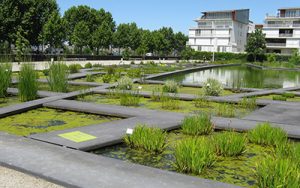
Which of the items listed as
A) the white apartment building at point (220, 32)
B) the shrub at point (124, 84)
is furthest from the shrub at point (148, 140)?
the white apartment building at point (220, 32)

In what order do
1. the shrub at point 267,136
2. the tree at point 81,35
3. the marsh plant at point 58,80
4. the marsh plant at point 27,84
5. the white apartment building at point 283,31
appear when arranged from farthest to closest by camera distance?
the white apartment building at point 283,31, the tree at point 81,35, the marsh plant at point 58,80, the marsh plant at point 27,84, the shrub at point 267,136

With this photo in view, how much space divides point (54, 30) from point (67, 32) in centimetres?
1177

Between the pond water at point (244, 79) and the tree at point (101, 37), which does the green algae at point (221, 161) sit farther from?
the tree at point (101, 37)

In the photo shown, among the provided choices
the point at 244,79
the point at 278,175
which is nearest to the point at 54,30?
the point at 244,79

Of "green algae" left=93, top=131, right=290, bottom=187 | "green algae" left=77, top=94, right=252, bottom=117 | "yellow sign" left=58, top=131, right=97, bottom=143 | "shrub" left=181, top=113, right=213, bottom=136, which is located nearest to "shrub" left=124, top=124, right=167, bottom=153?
"green algae" left=93, top=131, right=290, bottom=187

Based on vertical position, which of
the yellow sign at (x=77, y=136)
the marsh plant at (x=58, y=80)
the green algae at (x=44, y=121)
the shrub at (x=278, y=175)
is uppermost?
the marsh plant at (x=58, y=80)

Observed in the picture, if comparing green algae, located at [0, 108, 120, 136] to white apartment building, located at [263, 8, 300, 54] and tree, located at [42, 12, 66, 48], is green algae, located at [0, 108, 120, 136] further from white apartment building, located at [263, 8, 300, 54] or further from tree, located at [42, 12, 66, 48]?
white apartment building, located at [263, 8, 300, 54]

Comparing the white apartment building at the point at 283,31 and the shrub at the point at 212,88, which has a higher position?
the white apartment building at the point at 283,31

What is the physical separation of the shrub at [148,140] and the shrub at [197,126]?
119cm

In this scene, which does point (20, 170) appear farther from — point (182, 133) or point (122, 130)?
point (182, 133)

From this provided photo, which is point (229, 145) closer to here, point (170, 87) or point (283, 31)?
point (170, 87)

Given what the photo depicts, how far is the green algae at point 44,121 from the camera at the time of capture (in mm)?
7805

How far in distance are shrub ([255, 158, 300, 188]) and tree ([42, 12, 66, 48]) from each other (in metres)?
42.4

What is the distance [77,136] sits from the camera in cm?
679
